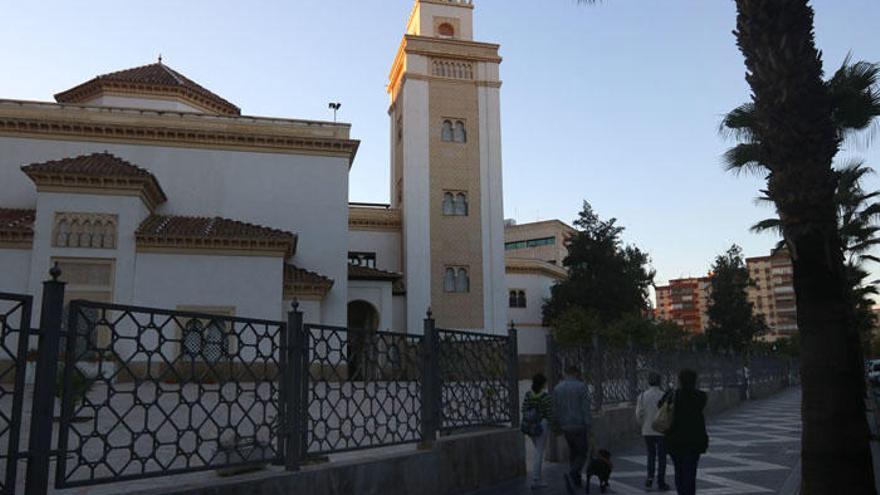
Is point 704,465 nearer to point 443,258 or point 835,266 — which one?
point 835,266

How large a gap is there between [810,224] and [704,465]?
517cm

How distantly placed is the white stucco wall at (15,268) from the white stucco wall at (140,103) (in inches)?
322

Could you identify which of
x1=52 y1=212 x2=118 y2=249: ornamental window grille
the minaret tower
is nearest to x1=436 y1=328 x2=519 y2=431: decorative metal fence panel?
x1=52 y1=212 x2=118 y2=249: ornamental window grille

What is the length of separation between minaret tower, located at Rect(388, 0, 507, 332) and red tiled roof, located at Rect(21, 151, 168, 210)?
12.2 meters

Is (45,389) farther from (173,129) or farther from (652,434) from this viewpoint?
(173,129)

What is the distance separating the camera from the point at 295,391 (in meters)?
5.47

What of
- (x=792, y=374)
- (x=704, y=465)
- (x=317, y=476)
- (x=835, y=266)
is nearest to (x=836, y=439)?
(x=835, y=266)

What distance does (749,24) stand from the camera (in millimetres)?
6062

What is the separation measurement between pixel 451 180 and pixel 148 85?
41.8 ft

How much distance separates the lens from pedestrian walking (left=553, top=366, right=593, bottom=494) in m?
7.78

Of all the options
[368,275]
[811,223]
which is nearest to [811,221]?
[811,223]

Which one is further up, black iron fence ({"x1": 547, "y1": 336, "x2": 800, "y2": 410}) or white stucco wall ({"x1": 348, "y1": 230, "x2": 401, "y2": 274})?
white stucco wall ({"x1": 348, "y1": 230, "x2": 401, "y2": 274})

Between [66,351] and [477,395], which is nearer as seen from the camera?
[66,351]

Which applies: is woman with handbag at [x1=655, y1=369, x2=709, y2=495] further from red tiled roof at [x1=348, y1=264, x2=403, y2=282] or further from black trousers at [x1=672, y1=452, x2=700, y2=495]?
red tiled roof at [x1=348, y1=264, x2=403, y2=282]
